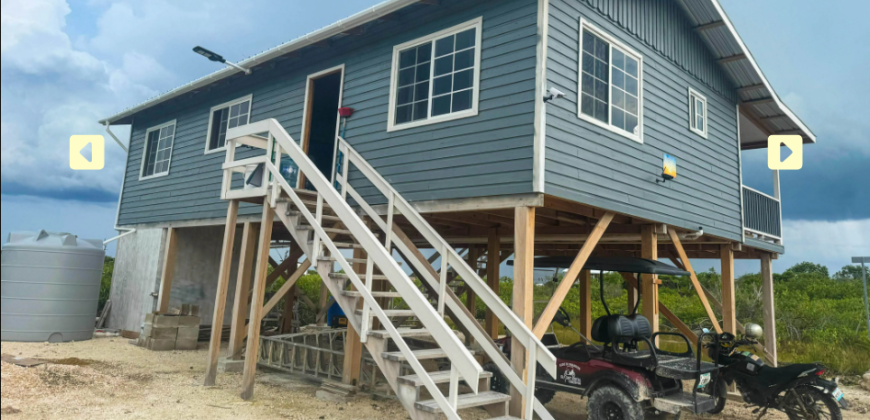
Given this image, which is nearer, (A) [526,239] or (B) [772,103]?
(A) [526,239]

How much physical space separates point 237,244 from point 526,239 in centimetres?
1029

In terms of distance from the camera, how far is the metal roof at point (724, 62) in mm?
8461

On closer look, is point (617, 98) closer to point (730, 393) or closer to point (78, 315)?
point (730, 393)

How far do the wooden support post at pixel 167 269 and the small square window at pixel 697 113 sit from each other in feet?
36.3

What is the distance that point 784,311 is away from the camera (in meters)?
16.7

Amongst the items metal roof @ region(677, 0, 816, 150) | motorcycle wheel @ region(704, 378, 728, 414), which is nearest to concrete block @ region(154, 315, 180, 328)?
motorcycle wheel @ region(704, 378, 728, 414)

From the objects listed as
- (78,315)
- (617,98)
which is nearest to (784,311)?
(617,98)

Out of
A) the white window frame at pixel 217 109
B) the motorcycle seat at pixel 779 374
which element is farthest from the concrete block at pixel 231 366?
the motorcycle seat at pixel 779 374

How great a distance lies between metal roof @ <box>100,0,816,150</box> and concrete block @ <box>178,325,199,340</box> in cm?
513

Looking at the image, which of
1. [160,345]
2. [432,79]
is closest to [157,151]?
[160,345]

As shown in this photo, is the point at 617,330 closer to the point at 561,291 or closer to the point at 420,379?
the point at 561,291

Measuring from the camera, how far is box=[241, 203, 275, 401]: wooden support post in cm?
736

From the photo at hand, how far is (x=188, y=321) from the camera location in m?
12.1

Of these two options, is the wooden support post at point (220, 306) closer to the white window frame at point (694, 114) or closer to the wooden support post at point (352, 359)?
the wooden support post at point (352, 359)
